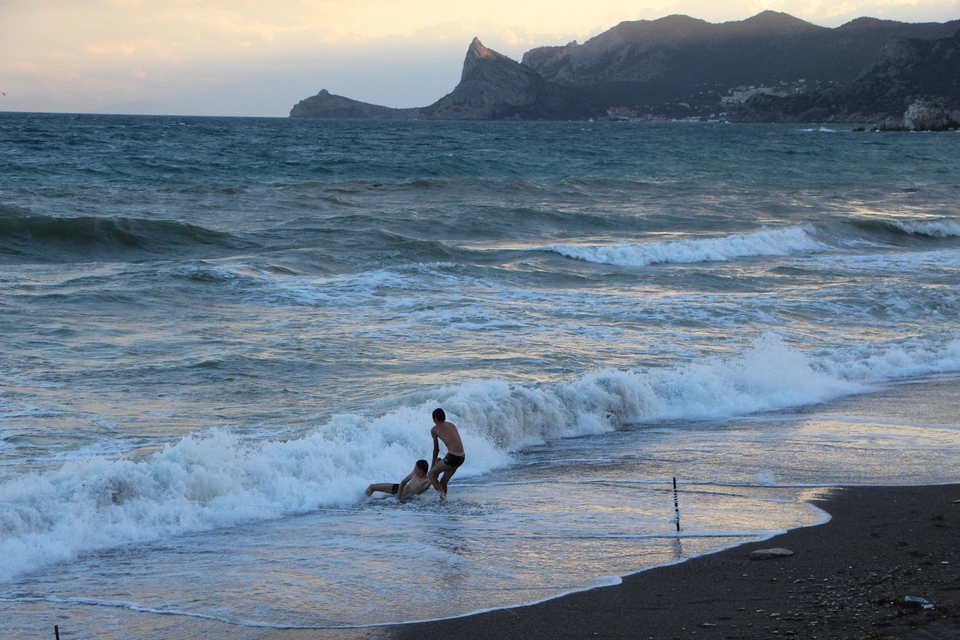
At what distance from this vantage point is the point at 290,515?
24.2 feet

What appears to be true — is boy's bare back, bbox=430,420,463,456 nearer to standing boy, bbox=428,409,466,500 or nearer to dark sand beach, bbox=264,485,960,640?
standing boy, bbox=428,409,466,500

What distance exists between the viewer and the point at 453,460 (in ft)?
26.0

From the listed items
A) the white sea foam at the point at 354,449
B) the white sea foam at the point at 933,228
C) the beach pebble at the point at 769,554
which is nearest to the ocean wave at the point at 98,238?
the white sea foam at the point at 354,449

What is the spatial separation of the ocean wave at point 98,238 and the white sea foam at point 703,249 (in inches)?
331

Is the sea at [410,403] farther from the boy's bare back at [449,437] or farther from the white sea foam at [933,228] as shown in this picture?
the white sea foam at [933,228]

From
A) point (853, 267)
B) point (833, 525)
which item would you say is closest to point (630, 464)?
point (833, 525)

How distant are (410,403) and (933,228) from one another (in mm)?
24803

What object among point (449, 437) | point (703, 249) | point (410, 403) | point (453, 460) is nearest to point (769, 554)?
point (453, 460)

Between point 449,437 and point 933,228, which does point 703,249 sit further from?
point 449,437

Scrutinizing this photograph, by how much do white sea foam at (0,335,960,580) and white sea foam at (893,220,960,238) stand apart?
57.9 ft

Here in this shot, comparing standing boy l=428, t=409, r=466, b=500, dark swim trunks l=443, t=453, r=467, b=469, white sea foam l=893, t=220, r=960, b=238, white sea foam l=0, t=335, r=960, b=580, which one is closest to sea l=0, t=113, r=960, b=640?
white sea foam l=0, t=335, r=960, b=580

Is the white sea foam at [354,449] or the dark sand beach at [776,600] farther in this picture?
the white sea foam at [354,449]

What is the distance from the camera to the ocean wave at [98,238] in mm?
20375

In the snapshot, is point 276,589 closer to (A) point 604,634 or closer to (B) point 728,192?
(A) point 604,634
